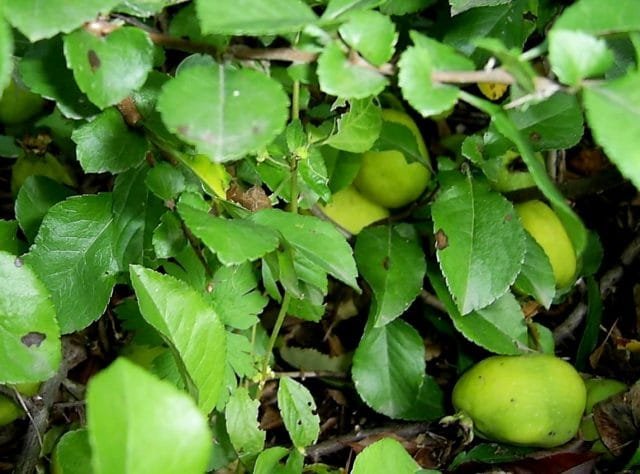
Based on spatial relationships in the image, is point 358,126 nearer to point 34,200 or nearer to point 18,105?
point 34,200

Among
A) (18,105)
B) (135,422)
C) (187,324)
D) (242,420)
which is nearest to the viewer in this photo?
(135,422)

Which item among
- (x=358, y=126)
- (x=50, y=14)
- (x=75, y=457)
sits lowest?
(x=75, y=457)

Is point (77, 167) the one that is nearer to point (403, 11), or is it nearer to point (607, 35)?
point (403, 11)

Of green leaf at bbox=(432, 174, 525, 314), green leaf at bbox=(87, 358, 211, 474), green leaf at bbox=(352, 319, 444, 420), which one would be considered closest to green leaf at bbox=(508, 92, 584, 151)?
green leaf at bbox=(432, 174, 525, 314)

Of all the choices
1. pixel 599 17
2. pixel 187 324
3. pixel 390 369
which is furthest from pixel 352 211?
pixel 599 17

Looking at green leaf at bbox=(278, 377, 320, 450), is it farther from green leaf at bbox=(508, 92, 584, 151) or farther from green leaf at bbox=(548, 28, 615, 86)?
green leaf at bbox=(548, 28, 615, 86)

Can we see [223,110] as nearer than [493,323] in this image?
Yes

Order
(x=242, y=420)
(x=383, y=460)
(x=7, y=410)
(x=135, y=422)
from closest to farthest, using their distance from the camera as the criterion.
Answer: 1. (x=135, y=422)
2. (x=383, y=460)
3. (x=242, y=420)
4. (x=7, y=410)

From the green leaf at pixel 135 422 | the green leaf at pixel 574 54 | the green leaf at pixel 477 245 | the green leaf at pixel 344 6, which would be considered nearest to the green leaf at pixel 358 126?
the green leaf at pixel 477 245
